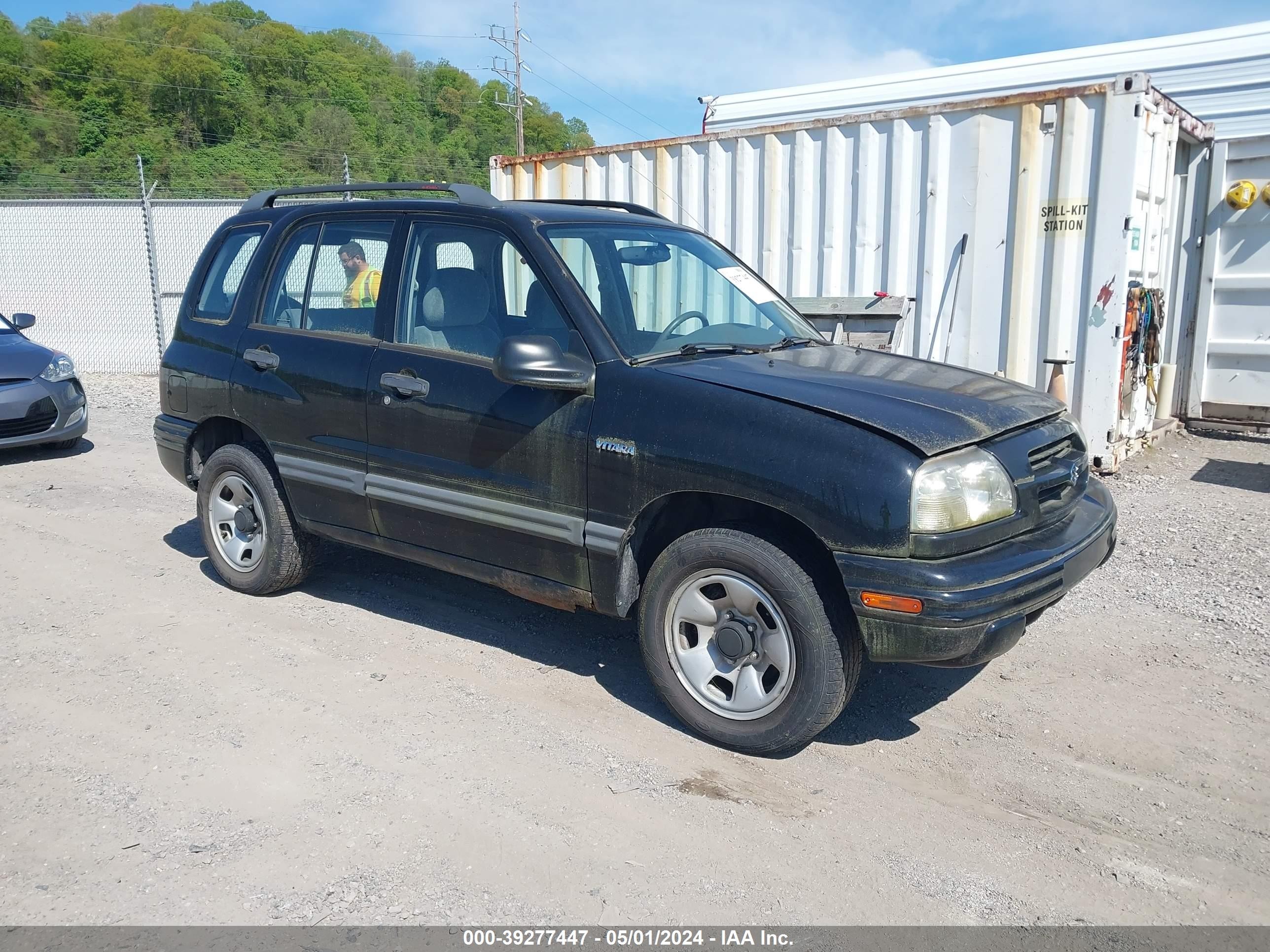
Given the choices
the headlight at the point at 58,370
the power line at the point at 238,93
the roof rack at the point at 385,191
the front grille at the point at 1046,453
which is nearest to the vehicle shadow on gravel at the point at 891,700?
the front grille at the point at 1046,453

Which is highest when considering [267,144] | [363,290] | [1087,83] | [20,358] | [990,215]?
[267,144]

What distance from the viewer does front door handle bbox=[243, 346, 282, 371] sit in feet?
16.6

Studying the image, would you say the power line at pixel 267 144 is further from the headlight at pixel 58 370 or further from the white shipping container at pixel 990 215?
the white shipping container at pixel 990 215

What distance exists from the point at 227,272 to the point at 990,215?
552cm

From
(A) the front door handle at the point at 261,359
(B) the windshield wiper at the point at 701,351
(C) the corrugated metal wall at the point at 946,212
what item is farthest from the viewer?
(C) the corrugated metal wall at the point at 946,212

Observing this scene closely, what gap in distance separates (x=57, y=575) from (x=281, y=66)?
70799mm

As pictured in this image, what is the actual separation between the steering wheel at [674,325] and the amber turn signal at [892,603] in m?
1.32

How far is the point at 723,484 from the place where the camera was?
3.63 metres

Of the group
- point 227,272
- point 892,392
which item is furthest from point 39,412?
point 892,392

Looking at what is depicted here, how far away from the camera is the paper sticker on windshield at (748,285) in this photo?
4.85 meters

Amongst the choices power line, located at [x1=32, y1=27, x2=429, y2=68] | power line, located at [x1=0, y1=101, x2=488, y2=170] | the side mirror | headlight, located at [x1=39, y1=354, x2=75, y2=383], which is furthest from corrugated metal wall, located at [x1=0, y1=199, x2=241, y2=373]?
power line, located at [x1=32, y1=27, x2=429, y2=68]

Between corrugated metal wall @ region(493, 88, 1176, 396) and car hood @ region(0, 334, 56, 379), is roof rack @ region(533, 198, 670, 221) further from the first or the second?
car hood @ region(0, 334, 56, 379)

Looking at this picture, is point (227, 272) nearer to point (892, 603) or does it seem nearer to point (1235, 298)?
point (892, 603)

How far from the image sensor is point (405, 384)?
446 centimetres
